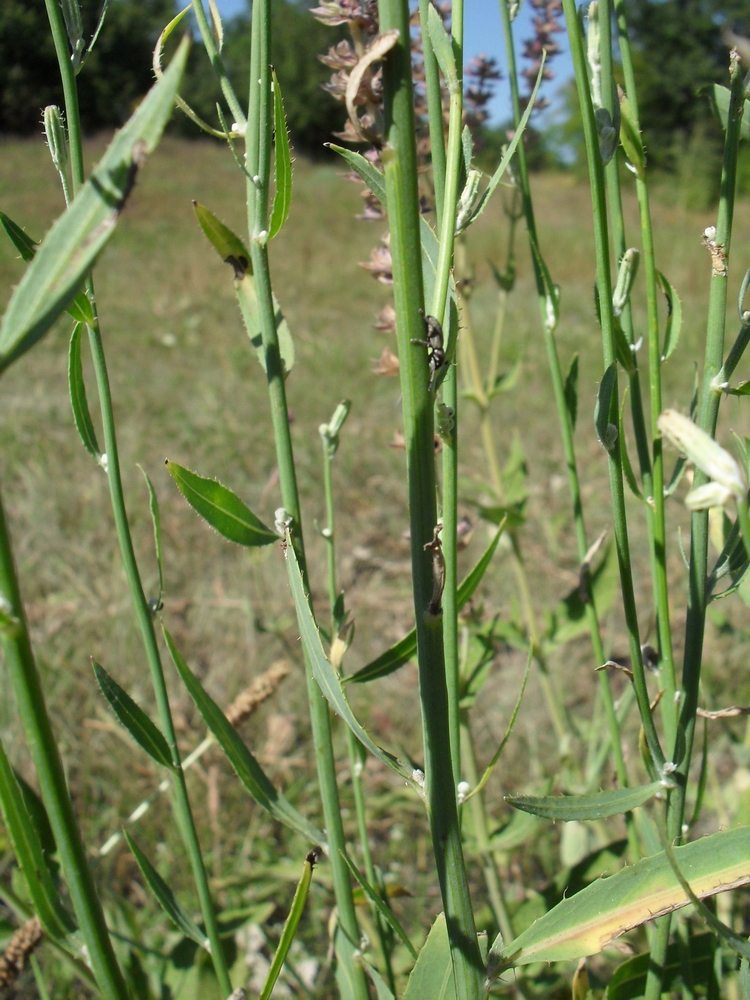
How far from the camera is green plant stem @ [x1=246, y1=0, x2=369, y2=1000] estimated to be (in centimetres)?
37

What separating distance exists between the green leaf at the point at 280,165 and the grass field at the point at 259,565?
0.43m

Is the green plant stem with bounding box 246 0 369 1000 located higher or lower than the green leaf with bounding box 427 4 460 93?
lower

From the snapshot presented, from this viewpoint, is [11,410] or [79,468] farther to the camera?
[11,410]

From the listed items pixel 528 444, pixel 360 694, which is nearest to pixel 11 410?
pixel 528 444

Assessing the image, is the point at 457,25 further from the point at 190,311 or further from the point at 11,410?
the point at 190,311

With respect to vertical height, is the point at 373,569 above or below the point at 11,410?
below

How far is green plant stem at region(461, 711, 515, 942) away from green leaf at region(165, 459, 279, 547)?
326 millimetres

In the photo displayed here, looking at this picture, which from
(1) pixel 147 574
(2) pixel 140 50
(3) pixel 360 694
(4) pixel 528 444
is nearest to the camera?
(3) pixel 360 694

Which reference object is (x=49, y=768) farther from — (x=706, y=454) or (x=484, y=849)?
(x=484, y=849)

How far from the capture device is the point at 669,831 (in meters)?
0.43

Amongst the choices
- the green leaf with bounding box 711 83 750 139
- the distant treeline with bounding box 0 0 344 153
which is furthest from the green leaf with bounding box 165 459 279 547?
the distant treeline with bounding box 0 0 344 153

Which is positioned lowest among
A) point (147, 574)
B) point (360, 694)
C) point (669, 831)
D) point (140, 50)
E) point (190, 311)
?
point (360, 694)

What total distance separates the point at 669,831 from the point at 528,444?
1.85 metres

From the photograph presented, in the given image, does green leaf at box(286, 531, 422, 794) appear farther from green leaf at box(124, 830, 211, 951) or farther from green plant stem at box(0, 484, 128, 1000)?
green leaf at box(124, 830, 211, 951)
